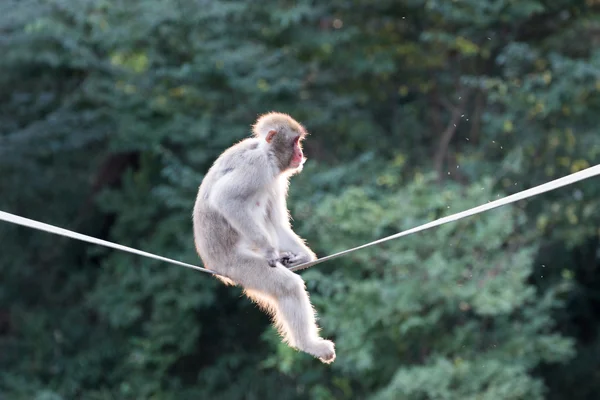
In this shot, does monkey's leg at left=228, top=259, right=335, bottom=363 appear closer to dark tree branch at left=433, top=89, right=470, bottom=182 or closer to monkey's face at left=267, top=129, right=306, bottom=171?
monkey's face at left=267, top=129, right=306, bottom=171

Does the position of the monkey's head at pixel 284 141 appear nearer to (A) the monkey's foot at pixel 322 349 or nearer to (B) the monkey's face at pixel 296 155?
(B) the monkey's face at pixel 296 155

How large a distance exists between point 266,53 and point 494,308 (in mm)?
3128

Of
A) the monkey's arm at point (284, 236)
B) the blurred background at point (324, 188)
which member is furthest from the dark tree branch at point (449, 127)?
the monkey's arm at point (284, 236)

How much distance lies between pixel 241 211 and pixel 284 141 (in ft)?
1.24

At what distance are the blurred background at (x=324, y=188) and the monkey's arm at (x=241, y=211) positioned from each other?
13.7 feet

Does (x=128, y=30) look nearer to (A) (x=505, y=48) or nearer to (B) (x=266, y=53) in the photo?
(B) (x=266, y=53)

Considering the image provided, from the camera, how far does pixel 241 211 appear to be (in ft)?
11.4

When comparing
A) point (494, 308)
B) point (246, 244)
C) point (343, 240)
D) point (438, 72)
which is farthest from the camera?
point (438, 72)

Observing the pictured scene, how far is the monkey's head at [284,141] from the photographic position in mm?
3672

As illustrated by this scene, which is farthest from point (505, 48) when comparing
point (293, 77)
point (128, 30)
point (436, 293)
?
point (128, 30)

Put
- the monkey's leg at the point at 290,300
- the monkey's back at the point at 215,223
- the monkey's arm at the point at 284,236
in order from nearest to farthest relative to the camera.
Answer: the monkey's leg at the point at 290,300 → the monkey's back at the point at 215,223 → the monkey's arm at the point at 284,236

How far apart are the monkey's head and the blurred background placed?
13.0ft

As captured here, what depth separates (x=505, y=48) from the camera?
8.57m

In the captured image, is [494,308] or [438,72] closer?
[494,308]
